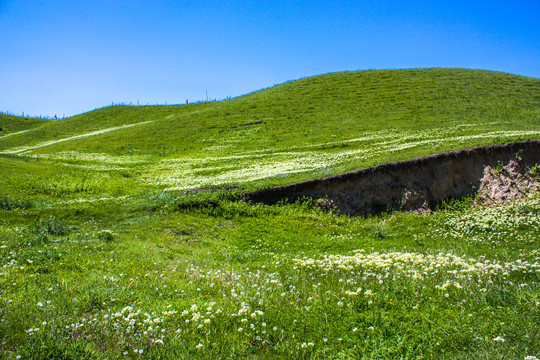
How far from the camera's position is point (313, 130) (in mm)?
47688

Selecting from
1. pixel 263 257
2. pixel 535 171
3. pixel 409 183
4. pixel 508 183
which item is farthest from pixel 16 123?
pixel 535 171

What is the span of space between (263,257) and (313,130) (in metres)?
35.6

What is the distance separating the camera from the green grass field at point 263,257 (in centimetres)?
538

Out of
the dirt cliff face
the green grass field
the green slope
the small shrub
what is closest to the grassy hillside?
the green slope

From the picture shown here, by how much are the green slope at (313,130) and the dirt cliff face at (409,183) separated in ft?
5.62

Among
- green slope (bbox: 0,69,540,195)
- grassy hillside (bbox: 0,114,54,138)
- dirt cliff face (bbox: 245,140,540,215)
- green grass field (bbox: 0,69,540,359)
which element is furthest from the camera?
grassy hillside (bbox: 0,114,54,138)

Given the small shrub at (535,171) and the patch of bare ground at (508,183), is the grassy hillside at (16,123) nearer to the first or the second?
the patch of bare ground at (508,183)

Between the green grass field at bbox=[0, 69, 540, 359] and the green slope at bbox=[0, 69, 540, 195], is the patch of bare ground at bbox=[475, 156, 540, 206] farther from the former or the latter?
the green slope at bbox=[0, 69, 540, 195]

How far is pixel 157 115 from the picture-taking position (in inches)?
3260

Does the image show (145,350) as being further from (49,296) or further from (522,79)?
(522,79)

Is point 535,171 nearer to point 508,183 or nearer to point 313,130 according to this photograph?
point 508,183

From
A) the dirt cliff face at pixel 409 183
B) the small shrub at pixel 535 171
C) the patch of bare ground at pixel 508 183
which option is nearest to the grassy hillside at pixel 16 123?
the dirt cliff face at pixel 409 183

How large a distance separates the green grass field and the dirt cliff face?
1492 mm

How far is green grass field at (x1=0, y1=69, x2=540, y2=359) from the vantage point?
17.6 ft
